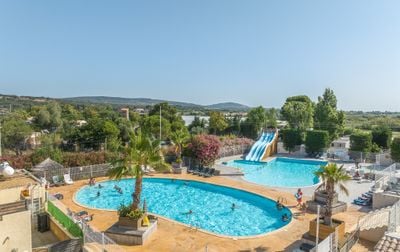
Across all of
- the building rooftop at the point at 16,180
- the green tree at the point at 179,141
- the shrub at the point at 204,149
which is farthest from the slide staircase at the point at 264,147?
the building rooftop at the point at 16,180

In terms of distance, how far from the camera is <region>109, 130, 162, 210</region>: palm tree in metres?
12.1

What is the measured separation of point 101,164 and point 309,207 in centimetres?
1602

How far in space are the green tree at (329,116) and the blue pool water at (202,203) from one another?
79.9 ft

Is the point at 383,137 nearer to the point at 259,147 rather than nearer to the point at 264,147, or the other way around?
the point at 264,147

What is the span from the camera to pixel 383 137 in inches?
1208

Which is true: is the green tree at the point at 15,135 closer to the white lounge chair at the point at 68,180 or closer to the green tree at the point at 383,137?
the white lounge chair at the point at 68,180

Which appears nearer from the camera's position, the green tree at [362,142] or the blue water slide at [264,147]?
the green tree at [362,142]

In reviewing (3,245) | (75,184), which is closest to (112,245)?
(3,245)

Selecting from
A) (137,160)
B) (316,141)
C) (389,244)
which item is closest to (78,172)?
(137,160)

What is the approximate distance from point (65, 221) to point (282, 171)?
21526 millimetres

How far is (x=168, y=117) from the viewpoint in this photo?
50.0 meters

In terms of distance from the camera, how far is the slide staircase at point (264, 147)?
3200 cm

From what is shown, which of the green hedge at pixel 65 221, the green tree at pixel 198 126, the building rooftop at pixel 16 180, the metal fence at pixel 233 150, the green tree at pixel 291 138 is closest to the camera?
the green hedge at pixel 65 221

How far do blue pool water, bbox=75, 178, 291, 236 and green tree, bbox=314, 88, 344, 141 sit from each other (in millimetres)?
24368
